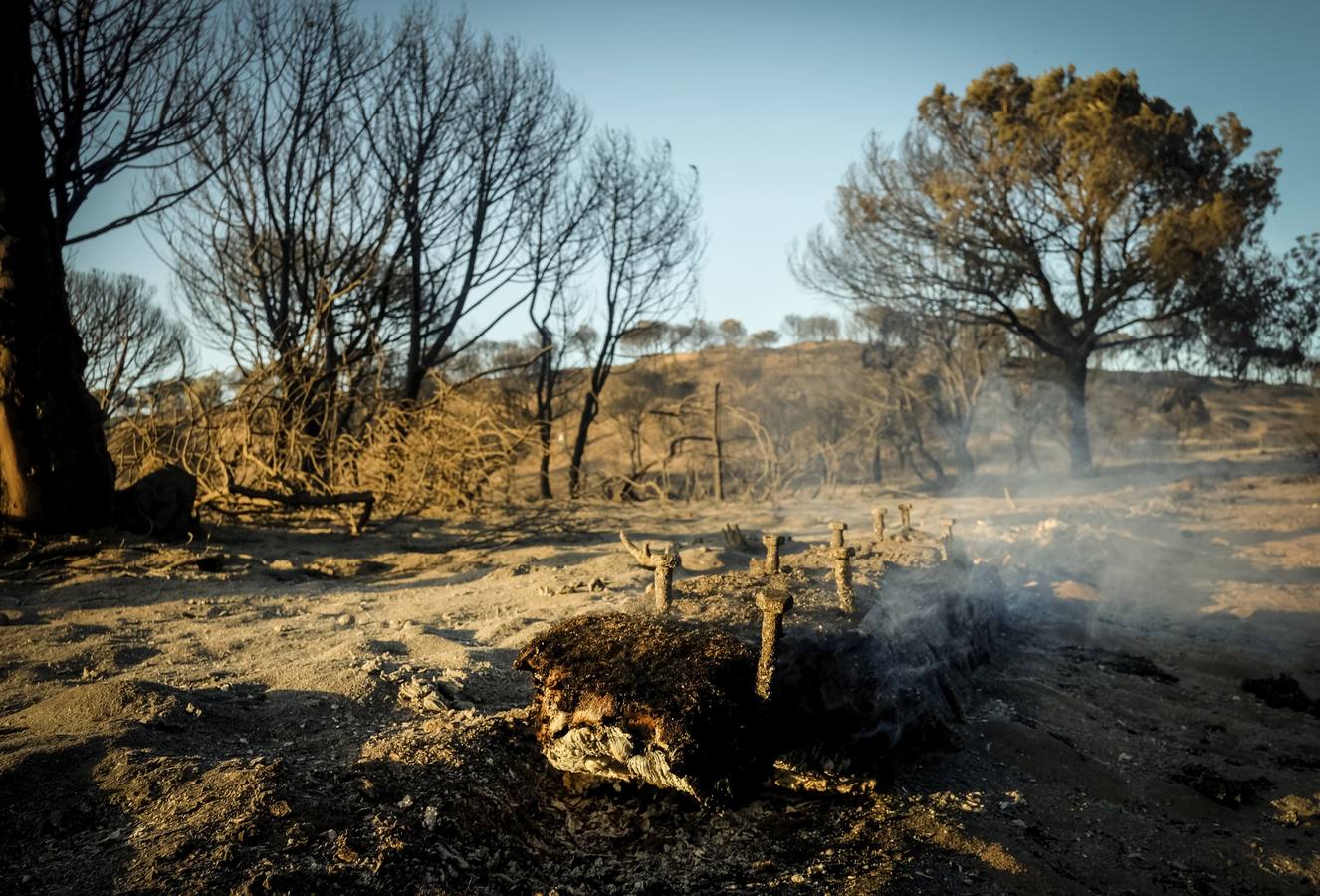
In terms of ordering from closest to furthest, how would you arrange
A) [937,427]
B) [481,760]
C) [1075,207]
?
[481,760], [1075,207], [937,427]

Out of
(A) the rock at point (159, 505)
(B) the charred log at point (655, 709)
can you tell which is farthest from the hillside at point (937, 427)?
(B) the charred log at point (655, 709)

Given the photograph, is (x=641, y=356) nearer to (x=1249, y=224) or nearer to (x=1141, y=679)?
(x=1141, y=679)

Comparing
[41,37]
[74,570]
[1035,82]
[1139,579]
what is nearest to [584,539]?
[74,570]

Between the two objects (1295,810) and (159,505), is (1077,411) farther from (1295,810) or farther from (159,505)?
(159,505)

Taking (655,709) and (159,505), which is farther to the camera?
(159,505)

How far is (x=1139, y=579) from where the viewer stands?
8.74 metres

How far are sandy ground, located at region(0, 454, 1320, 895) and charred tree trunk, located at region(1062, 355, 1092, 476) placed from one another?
1046 centimetres

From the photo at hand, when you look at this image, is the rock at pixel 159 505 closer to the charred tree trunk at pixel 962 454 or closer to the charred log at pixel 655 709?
the charred log at pixel 655 709

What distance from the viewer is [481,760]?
3037mm

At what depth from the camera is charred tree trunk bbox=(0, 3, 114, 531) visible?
6340 millimetres

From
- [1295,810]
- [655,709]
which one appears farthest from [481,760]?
[1295,810]

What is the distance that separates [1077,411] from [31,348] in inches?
718

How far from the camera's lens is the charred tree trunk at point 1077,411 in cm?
1684

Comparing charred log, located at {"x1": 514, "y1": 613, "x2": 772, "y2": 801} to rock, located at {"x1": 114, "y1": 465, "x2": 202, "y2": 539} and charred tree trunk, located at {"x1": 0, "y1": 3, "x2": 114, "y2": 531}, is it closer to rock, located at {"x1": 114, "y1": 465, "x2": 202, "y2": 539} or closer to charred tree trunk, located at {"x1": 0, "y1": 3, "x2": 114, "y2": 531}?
rock, located at {"x1": 114, "y1": 465, "x2": 202, "y2": 539}
